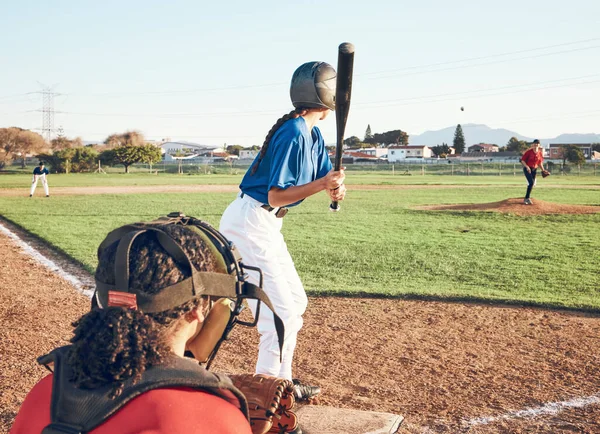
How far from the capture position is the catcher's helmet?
4.00m

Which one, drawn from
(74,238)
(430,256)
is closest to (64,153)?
(74,238)

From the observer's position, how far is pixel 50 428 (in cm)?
154

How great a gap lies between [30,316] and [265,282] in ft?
13.1

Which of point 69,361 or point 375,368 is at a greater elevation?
point 69,361

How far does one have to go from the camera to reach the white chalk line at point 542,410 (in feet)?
13.7

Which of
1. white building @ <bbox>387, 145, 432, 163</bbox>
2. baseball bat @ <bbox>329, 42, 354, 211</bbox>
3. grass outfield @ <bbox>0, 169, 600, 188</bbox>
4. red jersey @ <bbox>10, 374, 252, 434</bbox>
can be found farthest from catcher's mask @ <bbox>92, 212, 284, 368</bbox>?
white building @ <bbox>387, 145, 432, 163</bbox>

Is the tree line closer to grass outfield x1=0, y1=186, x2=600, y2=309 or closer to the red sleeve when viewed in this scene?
grass outfield x1=0, y1=186, x2=600, y2=309

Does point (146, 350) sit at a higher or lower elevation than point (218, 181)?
higher

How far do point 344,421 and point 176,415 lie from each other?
2.74m

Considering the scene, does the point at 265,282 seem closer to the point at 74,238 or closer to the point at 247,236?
the point at 247,236

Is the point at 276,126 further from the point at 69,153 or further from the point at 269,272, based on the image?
the point at 69,153

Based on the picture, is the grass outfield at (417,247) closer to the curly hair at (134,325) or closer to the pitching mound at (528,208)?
the pitching mound at (528,208)

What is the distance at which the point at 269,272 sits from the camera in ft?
12.9

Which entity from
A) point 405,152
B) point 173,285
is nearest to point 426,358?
point 173,285
